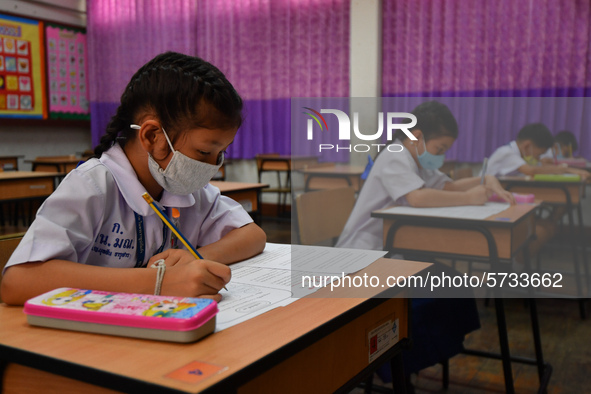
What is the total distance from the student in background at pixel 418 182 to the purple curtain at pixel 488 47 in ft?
10.1

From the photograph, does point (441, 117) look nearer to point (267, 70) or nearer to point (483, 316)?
point (483, 316)

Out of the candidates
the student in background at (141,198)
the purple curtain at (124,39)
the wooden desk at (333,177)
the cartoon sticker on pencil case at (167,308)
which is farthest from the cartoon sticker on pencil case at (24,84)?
the cartoon sticker on pencil case at (167,308)

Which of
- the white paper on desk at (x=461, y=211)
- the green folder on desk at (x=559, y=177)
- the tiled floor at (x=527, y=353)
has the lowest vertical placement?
the tiled floor at (x=527, y=353)

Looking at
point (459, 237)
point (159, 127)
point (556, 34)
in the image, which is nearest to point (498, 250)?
point (459, 237)

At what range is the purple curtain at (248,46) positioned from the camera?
548 centimetres

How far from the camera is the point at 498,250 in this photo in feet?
5.23

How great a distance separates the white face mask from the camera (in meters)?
0.97

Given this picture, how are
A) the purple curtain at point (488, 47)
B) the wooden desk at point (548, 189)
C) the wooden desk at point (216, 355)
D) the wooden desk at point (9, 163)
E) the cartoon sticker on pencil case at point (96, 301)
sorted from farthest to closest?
the wooden desk at point (9, 163) < the purple curtain at point (488, 47) < the wooden desk at point (548, 189) < the cartoon sticker on pencil case at point (96, 301) < the wooden desk at point (216, 355)

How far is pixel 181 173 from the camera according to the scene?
0.99 m

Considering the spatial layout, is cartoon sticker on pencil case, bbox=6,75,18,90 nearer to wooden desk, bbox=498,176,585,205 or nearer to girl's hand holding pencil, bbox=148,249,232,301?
wooden desk, bbox=498,176,585,205

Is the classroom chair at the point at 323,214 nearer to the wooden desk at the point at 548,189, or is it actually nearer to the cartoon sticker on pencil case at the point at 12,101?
the wooden desk at the point at 548,189

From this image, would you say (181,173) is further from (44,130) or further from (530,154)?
(44,130)

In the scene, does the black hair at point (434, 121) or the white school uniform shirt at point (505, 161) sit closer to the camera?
the black hair at point (434, 121)

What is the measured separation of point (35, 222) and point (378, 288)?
1.81ft
